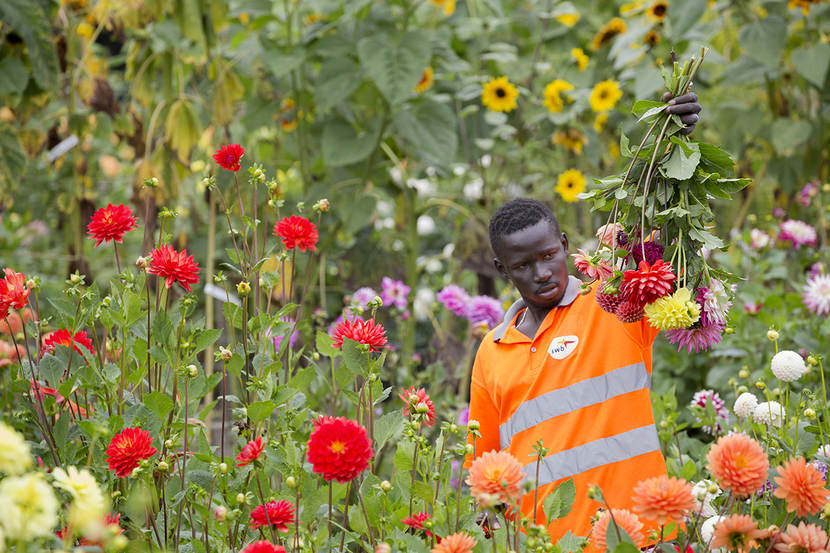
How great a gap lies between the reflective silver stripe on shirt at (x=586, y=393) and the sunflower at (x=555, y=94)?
5.80 feet

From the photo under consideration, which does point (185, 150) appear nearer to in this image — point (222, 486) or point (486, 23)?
point (486, 23)

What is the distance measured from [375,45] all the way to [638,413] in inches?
59.7

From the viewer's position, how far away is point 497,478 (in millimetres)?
772

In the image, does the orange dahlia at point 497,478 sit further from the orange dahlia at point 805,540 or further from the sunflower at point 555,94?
the sunflower at point 555,94

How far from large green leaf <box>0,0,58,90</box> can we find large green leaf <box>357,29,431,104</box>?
867mm

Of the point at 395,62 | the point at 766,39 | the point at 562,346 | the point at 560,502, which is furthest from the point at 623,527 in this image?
the point at 766,39

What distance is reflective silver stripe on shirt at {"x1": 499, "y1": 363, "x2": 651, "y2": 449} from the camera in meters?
1.28

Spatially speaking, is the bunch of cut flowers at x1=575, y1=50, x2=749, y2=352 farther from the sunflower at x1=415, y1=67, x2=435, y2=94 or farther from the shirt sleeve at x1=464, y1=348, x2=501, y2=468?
the sunflower at x1=415, y1=67, x2=435, y2=94

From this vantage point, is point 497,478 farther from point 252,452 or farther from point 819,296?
point 819,296

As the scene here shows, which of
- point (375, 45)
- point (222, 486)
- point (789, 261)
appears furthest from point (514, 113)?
point (222, 486)

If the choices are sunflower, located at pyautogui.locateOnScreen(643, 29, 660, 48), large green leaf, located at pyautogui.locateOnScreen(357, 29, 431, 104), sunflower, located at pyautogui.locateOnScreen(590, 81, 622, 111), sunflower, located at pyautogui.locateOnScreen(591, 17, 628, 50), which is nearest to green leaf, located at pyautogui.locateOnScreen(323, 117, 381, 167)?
large green leaf, located at pyautogui.locateOnScreen(357, 29, 431, 104)

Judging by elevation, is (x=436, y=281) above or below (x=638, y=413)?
below

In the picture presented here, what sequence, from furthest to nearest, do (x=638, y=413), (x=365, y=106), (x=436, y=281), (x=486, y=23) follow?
(x=436, y=281) → (x=486, y=23) → (x=365, y=106) → (x=638, y=413)

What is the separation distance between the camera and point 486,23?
9.78 feet
